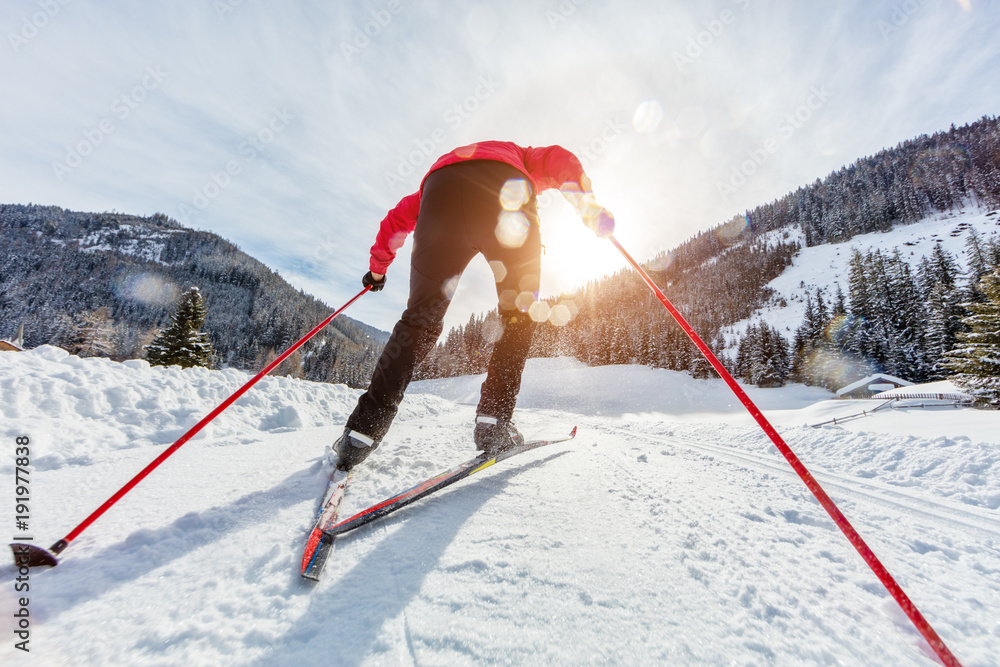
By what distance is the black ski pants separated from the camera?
178 cm

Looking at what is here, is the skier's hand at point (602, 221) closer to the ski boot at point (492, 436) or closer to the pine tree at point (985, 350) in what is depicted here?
the ski boot at point (492, 436)

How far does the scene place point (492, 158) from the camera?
6.57 feet

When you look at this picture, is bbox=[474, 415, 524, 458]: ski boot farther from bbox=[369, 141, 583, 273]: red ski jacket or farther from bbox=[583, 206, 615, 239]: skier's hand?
bbox=[369, 141, 583, 273]: red ski jacket

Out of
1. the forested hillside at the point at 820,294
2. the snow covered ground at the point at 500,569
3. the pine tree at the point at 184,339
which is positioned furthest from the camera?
the forested hillside at the point at 820,294

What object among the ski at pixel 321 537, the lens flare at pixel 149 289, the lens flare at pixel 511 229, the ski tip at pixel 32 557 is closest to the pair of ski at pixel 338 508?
the ski at pixel 321 537

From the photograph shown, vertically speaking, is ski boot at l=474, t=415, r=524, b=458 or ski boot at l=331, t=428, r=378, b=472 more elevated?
ski boot at l=474, t=415, r=524, b=458

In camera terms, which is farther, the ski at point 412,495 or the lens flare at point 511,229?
the lens flare at point 511,229

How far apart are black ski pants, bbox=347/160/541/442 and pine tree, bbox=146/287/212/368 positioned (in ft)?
84.2

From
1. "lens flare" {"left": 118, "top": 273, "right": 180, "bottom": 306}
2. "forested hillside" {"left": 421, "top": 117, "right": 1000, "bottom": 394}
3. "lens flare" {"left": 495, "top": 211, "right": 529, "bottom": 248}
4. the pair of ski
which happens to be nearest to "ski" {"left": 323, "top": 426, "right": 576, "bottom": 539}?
the pair of ski

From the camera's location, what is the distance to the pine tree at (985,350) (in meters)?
12.8

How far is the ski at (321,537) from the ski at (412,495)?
0.02 m

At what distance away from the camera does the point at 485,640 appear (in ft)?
2.11

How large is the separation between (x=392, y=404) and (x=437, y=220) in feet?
3.10

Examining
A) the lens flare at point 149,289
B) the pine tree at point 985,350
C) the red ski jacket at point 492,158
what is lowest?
the red ski jacket at point 492,158
